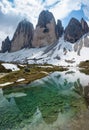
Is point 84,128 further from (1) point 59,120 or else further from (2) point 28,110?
(2) point 28,110

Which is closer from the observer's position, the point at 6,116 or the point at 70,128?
the point at 70,128

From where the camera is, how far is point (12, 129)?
41.1 m

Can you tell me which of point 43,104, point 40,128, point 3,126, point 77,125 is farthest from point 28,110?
point 77,125

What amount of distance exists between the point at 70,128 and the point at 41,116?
10.7 metres

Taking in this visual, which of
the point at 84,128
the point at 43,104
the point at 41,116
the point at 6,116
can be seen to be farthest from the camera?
the point at 43,104

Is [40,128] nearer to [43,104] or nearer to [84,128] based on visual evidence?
[84,128]

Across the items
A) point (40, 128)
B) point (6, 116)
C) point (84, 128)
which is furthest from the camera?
point (6, 116)

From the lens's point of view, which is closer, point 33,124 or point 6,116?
point 33,124

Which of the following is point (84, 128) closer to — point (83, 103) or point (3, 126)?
point (3, 126)

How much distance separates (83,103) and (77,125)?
17304 mm

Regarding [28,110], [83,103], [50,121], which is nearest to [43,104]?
[28,110]

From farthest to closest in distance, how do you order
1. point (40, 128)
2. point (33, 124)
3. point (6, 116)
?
1. point (6, 116)
2. point (33, 124)
3. point (40, 128)

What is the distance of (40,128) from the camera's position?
1581 inches

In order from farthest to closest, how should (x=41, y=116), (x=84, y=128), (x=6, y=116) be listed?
(x=6, y=116)
(x=41, y=116)
(x=84, y=128)
